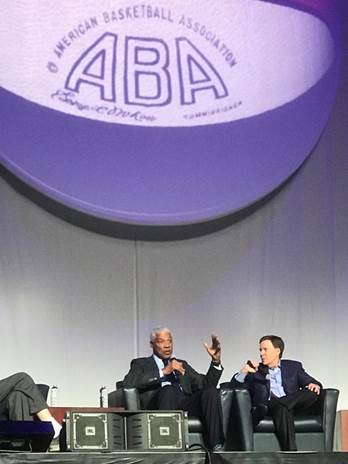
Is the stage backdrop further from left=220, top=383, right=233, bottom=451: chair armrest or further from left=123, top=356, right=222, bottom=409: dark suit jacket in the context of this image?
left=220, top=383, right=233, bottom=451: chair armrest

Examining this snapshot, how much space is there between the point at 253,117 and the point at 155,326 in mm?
1362

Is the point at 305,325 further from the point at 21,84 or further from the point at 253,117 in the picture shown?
the point at 21,84

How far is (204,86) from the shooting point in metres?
6.73

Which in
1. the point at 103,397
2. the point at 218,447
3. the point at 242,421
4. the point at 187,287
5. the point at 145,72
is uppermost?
the point at 145,72

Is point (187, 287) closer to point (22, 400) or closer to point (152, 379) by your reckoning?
point (152, 379)

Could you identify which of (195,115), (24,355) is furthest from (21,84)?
(24,355)

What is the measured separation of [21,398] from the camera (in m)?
5.20

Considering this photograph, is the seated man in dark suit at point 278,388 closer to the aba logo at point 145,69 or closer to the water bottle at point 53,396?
the water bottle at point 53,396

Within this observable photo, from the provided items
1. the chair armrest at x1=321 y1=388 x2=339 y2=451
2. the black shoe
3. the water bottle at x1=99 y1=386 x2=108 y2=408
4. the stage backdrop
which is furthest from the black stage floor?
the stage backdrop

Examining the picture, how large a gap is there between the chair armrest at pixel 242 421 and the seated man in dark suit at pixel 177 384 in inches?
5.0

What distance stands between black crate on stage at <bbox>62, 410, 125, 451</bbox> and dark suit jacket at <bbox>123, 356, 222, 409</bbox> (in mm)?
1017

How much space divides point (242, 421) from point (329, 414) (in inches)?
18.6

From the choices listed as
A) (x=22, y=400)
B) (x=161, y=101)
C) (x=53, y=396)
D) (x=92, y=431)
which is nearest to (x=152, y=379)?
(x=53, y=396)

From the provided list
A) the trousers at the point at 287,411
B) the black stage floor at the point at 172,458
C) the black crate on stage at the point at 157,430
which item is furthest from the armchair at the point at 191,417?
the black stage floor at the point at 172,458
